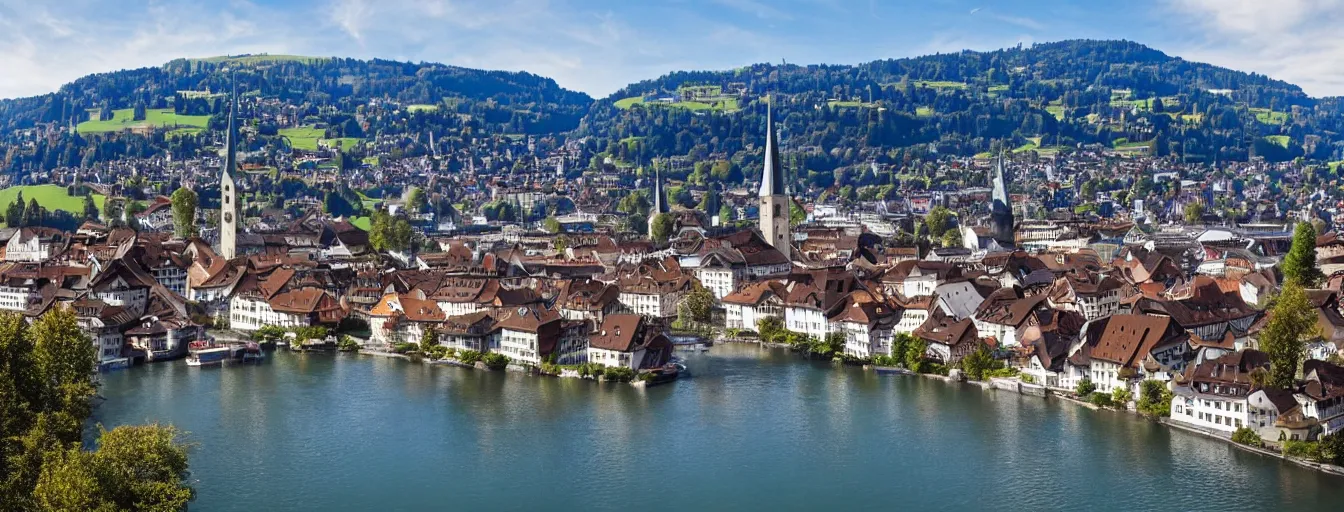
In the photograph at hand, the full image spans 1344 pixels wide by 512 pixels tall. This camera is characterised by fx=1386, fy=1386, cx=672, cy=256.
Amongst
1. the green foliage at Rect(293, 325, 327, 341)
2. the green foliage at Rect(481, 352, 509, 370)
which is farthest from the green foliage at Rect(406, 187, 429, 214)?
the green foliage at Rect(481, 352, 509, 370)

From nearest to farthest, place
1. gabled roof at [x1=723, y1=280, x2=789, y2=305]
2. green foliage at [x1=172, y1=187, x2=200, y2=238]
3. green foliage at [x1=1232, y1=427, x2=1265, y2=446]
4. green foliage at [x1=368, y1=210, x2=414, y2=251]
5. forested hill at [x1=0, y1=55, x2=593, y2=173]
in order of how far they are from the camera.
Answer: green foliage at [x1=1232, y1=427, x2=1265, y2=446]
gabled roof at [x1=723, y1=280, x2=789, y2=305]
green foliage at [x1=368, y1=210, x2=414, y2=251]
green foliage at [x1=172, y1=187, x2=200, y2=238]
forested hill at [x1=0, y1=55, x2=593, y2=173]

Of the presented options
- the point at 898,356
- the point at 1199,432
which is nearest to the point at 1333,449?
the point at 1199,432

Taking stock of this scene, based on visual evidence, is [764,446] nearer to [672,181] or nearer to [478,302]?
[478,302]

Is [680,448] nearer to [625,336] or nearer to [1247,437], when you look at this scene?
[625,336]

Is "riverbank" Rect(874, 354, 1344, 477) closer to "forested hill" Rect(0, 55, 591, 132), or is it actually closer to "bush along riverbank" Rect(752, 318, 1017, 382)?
"bush along riverbank" Rect(752, 318, 1017, 382)

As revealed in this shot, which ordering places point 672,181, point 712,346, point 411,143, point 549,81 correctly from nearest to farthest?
point 712,346 < point 672,181 < point 411,143 < point 549,81

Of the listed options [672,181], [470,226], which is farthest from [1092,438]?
[672,181]
